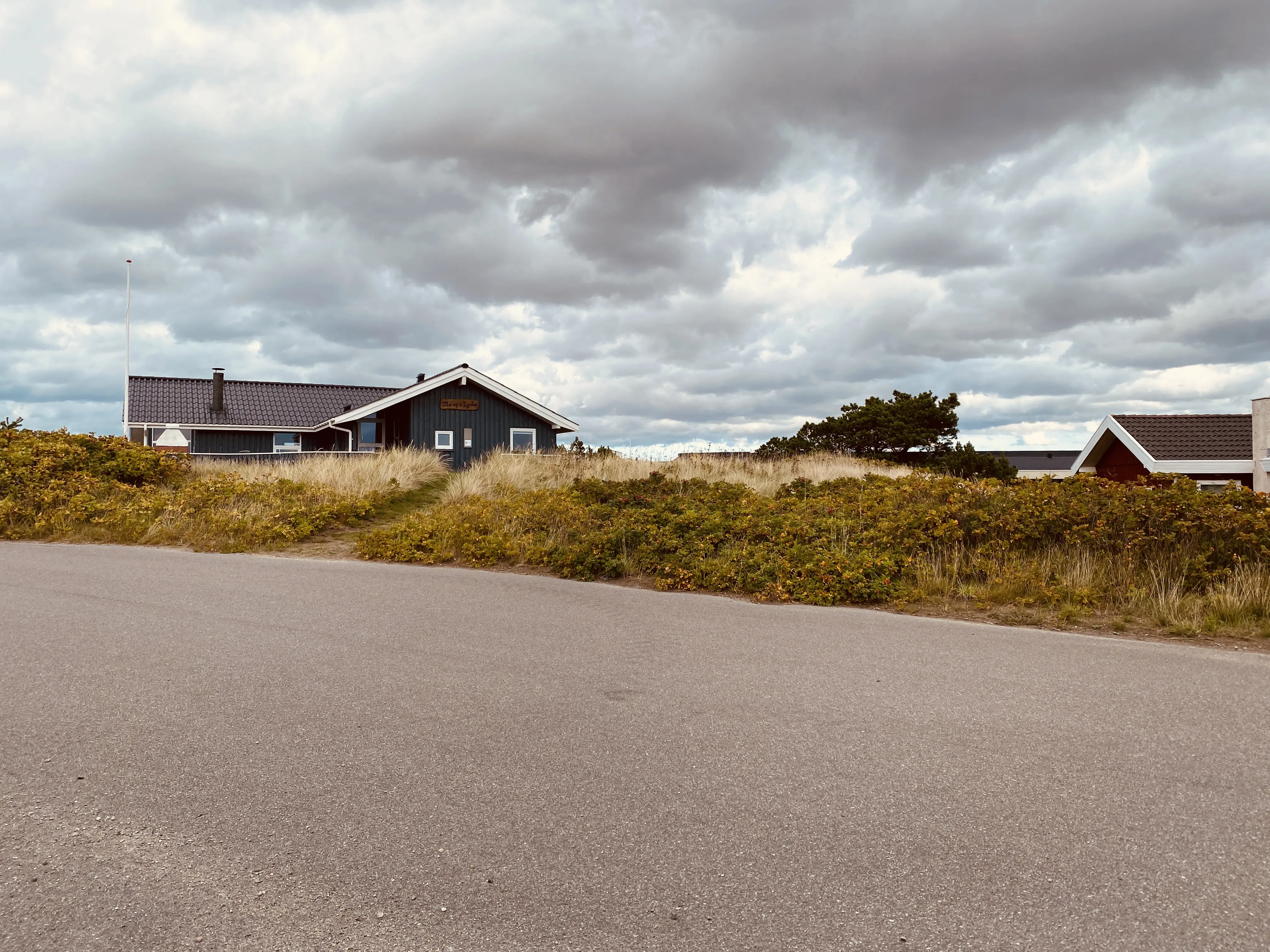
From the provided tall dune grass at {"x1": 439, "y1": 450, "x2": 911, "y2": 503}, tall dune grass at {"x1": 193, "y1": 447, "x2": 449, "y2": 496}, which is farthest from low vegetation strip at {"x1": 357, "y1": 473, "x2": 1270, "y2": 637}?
tall dune grass at {"x1": 193, "y1": 447, "x2": 449, "y2": 496}

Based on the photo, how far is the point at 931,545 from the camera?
9.66 metres

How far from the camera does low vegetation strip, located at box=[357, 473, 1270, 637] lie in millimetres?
8445

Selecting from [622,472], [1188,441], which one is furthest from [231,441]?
[1188,441]

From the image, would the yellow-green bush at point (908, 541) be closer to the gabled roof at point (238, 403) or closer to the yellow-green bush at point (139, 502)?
the yellow-green bush at point (139, 502)

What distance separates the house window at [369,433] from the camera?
38713mm

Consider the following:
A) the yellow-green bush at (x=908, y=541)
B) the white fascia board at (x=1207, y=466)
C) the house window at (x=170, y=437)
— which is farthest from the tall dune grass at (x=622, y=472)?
the house window at (x=170, y=437)

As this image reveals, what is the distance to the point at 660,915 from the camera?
2932 millimetres

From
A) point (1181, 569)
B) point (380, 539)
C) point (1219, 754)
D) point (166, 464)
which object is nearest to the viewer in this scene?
point (1219, 754)

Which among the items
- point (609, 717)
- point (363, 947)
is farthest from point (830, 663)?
point (363, 947)

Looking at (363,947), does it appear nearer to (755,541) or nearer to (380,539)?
(755,541)

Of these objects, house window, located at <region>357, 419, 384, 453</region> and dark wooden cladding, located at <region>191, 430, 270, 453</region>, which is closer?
house window, located at <region>357, 419, 384, 453</region>

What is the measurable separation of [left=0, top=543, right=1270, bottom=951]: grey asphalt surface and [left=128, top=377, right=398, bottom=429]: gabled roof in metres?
35.8

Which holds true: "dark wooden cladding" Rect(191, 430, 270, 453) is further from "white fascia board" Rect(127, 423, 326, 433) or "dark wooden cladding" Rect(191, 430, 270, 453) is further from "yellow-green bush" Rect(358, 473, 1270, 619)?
"yellow-green bush" Rect(358, 473, 1270, 619)

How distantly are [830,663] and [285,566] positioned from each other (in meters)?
7.69
